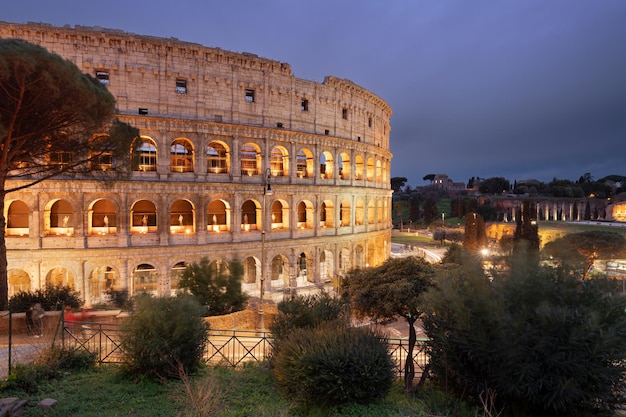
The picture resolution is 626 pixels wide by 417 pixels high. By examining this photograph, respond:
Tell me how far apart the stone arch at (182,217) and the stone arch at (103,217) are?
10.4 feet

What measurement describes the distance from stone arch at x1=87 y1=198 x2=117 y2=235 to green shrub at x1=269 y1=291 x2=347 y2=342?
14032 mm

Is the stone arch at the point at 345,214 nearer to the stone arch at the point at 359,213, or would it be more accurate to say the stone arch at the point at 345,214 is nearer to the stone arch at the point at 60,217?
the stone arch at the point at 359,213

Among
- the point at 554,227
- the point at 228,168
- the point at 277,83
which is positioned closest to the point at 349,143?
the point at 277,83

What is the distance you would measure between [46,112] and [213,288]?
9326mm

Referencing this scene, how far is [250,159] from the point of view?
80.7 ft

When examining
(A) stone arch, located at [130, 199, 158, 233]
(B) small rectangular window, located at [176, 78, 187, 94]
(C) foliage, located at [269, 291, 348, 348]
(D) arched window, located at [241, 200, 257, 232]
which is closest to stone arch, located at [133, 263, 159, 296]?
(A) stone arch, located at [130, 199, 158, 233]

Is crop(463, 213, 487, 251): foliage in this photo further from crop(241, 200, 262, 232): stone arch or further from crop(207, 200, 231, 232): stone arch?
crop(207, 200, 231, 232): stone arch

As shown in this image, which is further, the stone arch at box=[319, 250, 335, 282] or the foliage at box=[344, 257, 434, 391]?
the stone arch at box=[319, 250, 335, 282]

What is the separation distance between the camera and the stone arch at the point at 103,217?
68.2 feet

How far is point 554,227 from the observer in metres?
44.9

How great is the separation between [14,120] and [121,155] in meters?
4.04

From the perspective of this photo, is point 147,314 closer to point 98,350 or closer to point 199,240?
point 98,350

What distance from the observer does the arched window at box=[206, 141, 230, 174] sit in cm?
2275

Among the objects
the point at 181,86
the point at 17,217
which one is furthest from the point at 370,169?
the point at 17,217
